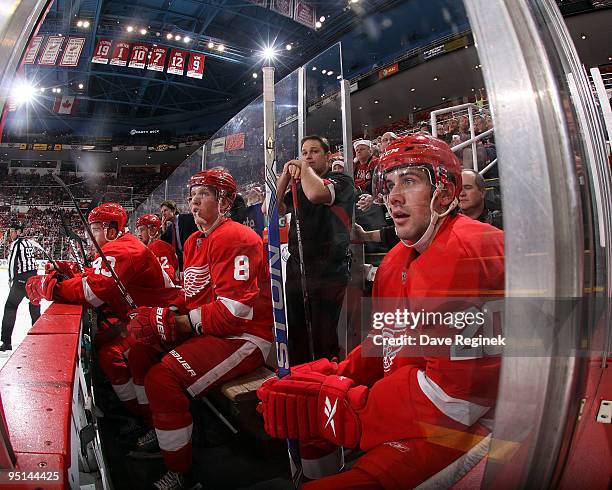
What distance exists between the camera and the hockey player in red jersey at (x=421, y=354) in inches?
16.8

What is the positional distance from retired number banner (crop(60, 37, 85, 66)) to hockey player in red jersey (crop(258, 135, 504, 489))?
1.47m

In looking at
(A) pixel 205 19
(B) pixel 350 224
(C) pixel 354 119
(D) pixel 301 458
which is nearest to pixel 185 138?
(A) pixel 205 19

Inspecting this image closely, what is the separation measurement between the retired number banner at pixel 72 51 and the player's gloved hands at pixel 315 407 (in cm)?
146

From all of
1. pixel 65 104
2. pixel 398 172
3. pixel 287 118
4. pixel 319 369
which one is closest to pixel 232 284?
pixel 319 369

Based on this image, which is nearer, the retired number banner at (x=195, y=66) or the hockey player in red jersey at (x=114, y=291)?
the retired number banner at (x=195, y=66)

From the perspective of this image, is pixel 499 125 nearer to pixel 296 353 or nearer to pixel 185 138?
pixel 296 353

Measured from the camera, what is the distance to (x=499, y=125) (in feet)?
1.18

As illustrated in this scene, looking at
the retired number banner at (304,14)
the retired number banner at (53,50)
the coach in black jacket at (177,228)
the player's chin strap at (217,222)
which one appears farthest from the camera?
the coach in black jacket at (177,228)

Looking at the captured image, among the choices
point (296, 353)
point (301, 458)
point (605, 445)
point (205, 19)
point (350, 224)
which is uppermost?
point (205, 19)

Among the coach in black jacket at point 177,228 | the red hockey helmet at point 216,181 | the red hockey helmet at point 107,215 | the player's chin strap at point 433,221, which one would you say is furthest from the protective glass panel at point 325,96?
the coach in black jacket at point 177,228

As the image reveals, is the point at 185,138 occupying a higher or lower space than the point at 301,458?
higher

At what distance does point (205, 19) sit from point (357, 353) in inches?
63.3

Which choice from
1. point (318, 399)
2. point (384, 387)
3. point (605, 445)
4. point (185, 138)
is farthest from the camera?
point (185, 138)

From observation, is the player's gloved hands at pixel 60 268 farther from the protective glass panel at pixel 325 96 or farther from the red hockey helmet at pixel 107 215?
the protective glass panel at pixel 325 96
